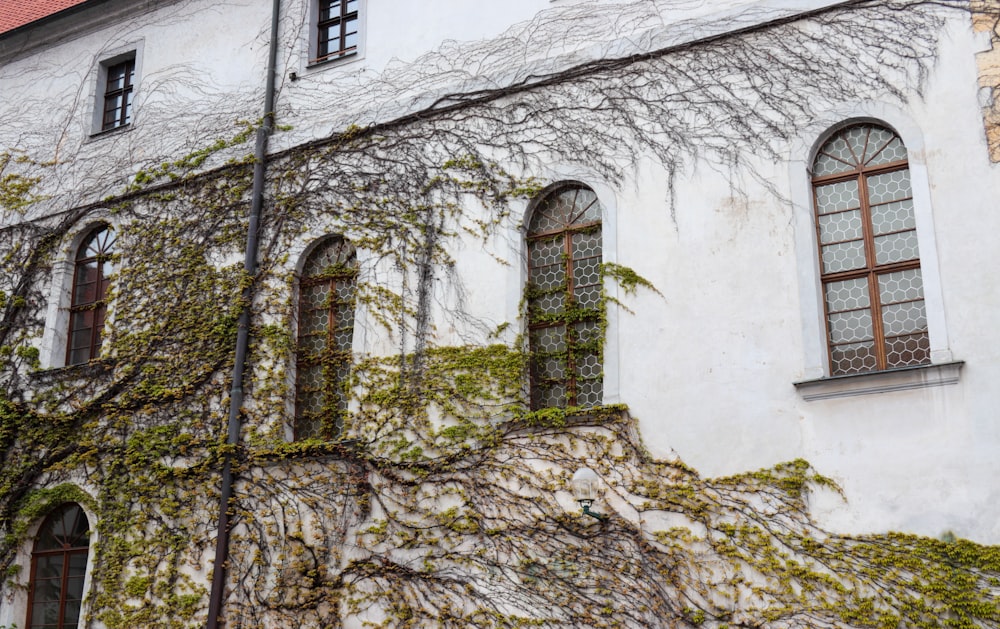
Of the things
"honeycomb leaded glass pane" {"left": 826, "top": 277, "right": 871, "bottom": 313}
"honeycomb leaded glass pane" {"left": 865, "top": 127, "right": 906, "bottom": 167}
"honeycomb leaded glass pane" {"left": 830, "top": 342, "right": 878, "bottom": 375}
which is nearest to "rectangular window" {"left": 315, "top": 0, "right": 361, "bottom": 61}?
"honeycomb leaded glass pane" {"left": 865, "top": 127, "right": 906, "bottom": 167}

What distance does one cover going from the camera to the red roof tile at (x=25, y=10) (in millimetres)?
16484

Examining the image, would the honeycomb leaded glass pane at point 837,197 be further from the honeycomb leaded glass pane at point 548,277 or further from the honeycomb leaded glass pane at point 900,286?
the honeycomb leaded glass pane at point 548,277

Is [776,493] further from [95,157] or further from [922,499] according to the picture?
[95,157]

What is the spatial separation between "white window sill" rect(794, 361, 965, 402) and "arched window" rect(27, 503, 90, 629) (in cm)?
837

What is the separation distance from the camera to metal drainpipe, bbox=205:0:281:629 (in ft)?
38.4

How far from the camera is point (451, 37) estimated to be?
1276 centimetres

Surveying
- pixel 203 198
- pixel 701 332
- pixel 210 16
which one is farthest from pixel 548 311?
pixel 210 16

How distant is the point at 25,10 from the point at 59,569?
8.74 m

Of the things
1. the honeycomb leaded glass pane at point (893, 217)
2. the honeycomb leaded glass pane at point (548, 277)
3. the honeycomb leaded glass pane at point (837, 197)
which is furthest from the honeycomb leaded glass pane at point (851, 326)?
the honeycomb leaded glass pane at point (548, 277)

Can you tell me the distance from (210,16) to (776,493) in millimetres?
9800

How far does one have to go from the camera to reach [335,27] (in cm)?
1402

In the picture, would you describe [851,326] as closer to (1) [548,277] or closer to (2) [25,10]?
(1) [548,277]

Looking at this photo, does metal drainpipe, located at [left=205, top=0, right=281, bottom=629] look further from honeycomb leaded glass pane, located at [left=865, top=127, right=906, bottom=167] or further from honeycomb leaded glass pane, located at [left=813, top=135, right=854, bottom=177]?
honeycomb leaded glass pane, located at [left=865, top=127, right=906, bottom=167]

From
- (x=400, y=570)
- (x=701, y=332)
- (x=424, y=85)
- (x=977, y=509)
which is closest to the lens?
(x=977, y=509)
